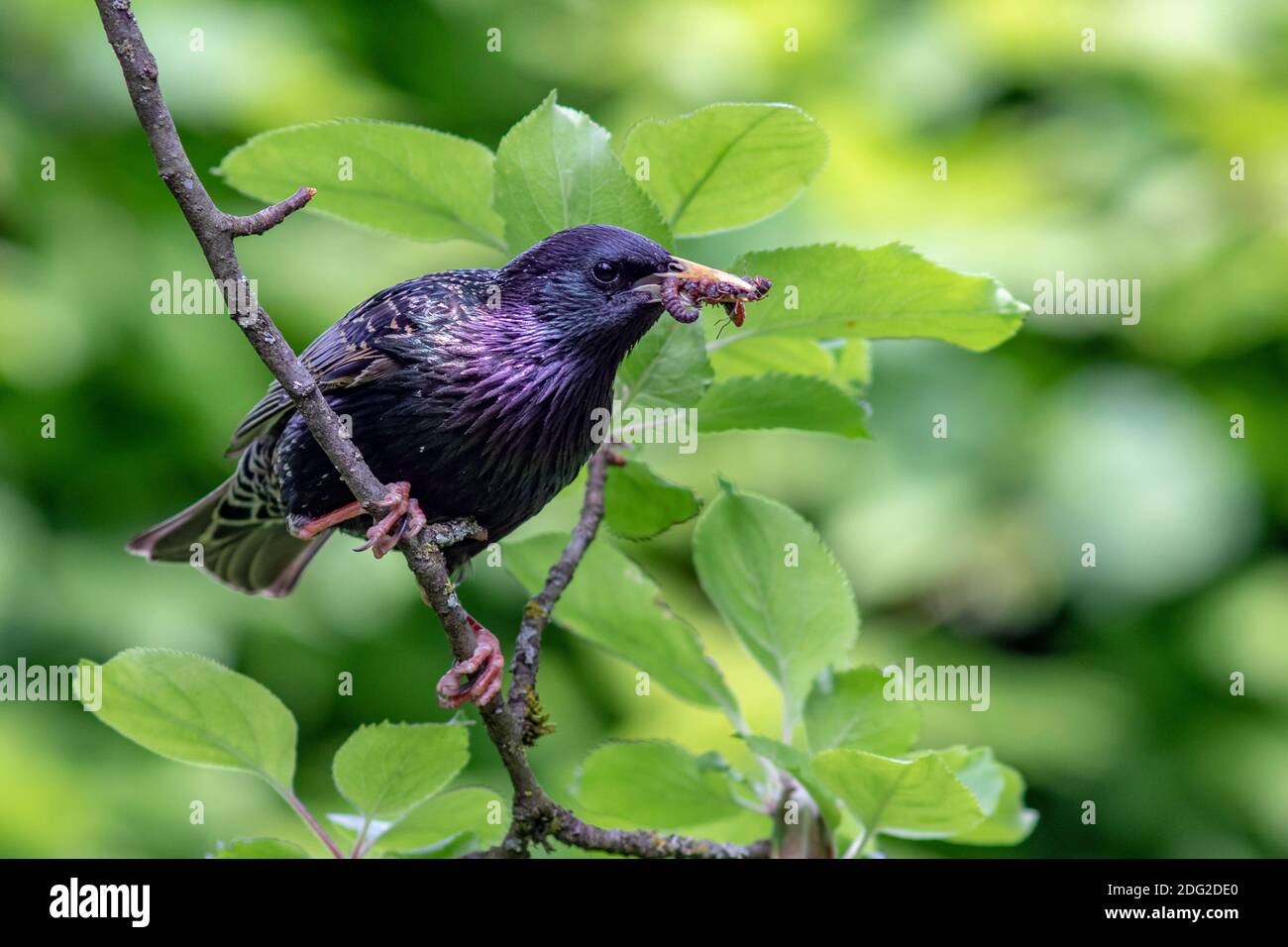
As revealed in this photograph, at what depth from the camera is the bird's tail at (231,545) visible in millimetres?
2205

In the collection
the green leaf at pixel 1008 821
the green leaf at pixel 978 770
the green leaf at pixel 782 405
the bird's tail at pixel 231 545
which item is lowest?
the green leaf at pixel 1008 821

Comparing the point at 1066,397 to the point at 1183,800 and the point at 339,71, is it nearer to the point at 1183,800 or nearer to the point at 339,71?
the point at 1183,800

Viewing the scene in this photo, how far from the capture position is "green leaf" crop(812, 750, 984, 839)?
4.29ft

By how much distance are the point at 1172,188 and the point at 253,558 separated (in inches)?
122

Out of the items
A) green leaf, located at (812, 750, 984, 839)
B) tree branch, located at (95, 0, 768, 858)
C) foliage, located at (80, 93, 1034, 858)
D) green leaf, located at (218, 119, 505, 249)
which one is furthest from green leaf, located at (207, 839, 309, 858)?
green leaf, located at (218, 119, 505, 249)

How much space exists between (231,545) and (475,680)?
889 mm

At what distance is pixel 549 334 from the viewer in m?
1.65

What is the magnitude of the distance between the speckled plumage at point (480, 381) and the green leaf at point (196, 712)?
34cm

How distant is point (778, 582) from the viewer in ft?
5.18

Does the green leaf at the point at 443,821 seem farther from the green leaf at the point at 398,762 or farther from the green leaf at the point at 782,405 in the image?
the green leaf at the point at 782,405

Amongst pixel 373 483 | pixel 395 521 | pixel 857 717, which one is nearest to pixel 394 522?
pixel 395 521

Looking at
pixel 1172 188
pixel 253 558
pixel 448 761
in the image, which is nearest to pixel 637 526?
pixel 448 761

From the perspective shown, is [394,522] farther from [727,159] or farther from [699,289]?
[727,159]

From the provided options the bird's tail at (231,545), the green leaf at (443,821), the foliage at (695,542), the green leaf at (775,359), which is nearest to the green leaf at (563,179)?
the foliage at (695,542)
